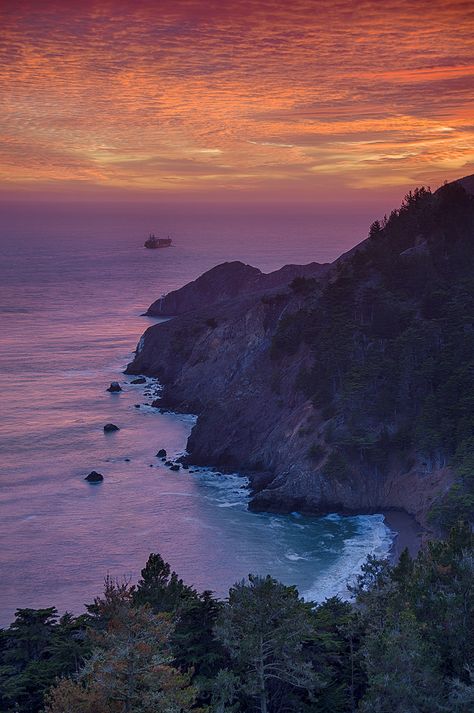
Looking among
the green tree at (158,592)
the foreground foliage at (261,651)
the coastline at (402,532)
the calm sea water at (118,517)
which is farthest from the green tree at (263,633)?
the coastline at (402,532)

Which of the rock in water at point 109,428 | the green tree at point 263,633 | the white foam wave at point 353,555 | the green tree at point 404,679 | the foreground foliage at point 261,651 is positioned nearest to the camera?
the foreground foliage at point 261,651

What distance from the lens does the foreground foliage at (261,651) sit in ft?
55.9

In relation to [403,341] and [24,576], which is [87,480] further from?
[403,341]

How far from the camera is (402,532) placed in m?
50.6

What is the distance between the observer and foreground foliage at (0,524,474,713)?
17.0 metres

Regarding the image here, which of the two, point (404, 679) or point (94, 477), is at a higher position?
point (404, 679)

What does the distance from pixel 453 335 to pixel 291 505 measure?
18.0m

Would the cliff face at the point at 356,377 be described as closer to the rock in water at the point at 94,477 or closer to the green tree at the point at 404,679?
the rock in water at the point at 94,477

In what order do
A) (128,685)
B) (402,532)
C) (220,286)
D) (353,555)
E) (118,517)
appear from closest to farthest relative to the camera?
(128,685) < (353,555) < (402,532) < (118,517) < (220,286)

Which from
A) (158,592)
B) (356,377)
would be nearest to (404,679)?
(158,592)

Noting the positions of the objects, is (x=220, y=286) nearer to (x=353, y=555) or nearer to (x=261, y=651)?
(x=353, y=555)

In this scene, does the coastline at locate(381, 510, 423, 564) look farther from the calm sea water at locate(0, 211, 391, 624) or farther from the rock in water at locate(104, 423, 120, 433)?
the rock in water at locate(104, 423, 120, 433)

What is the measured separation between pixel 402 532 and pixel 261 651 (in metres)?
30.8

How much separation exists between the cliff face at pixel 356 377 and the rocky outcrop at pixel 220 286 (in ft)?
113
